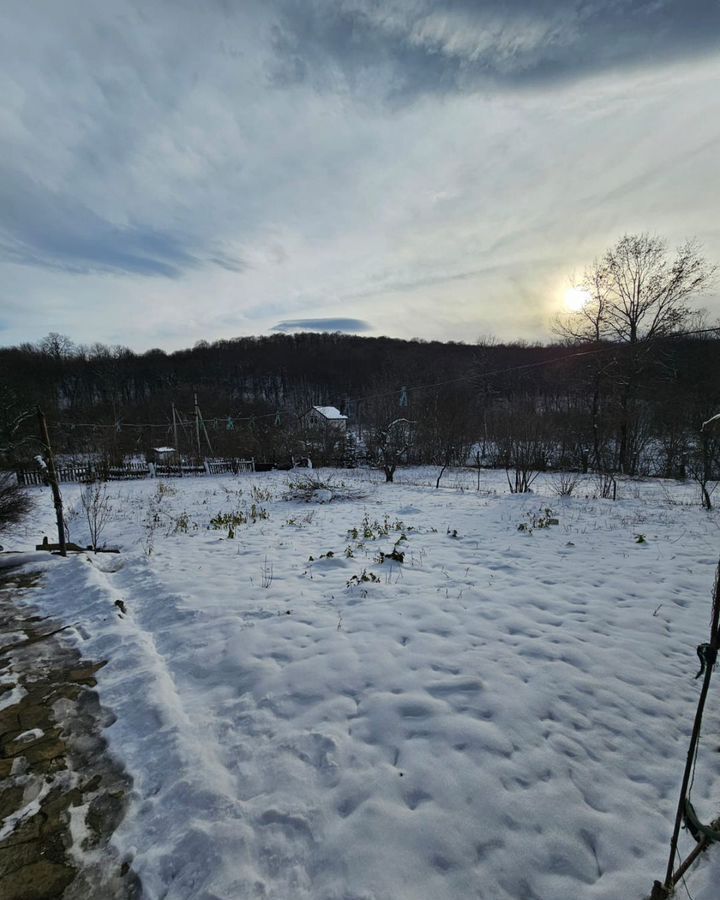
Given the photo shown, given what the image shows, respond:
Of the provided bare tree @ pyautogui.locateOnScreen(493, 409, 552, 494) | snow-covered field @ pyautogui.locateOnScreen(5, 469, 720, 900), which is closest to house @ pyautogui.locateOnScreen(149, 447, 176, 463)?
bare tree @ pyautogui.locateOnScreen(493, 409, 552, 494)

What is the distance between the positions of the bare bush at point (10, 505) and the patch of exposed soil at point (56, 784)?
13.5ft

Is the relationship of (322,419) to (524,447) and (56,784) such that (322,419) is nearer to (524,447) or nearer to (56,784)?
(524,447)

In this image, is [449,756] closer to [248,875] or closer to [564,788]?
[564,788]

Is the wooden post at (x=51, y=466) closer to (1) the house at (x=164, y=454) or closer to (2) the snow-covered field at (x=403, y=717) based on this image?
(2) the snow-covered field at (x=403, y=717)

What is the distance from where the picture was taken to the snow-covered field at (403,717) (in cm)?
191

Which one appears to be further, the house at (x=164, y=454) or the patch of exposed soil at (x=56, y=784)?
the house at (x=164, y=454)

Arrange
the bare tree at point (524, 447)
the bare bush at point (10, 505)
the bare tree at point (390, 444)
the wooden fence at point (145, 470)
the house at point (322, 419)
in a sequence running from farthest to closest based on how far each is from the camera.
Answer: the house at point (322, 419), the wooden fence at point (145, 470), the bare tree at point (390, 444), the bare tree at point (524, 447), the bare bush at point (10, 505)

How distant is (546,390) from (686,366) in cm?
3828

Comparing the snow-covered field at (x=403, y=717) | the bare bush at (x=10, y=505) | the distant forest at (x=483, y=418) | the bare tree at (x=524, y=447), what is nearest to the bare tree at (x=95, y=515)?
the bare bush at (x=10, y=505)

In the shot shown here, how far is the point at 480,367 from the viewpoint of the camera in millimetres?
52000

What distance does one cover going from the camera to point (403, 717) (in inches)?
110

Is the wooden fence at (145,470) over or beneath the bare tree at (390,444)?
beneath

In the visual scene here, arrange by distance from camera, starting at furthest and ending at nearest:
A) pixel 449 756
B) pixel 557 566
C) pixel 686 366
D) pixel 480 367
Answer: pixel 480 367
pixel 686 366
pixel 557 566
pixel 449 756

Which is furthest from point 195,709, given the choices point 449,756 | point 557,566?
point 557,566
